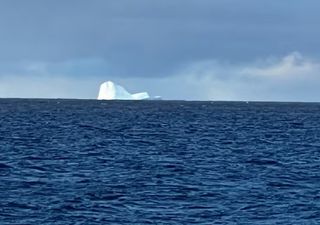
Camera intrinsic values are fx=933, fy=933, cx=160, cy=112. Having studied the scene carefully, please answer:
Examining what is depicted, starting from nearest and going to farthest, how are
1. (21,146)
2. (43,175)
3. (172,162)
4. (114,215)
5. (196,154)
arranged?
1. (114,215)
2. (43,175)
3. (172,162)
4. (196,154)
5. (21,146)

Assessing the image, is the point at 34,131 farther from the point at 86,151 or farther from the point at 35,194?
the point at 35,194

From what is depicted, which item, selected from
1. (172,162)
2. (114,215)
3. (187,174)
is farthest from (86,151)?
(114,215)

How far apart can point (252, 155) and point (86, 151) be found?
9135 mm

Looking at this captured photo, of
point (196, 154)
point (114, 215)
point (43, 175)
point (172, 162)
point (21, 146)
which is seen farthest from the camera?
point (21, 146)

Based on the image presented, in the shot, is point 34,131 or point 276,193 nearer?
point 276,193

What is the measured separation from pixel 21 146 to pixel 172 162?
12.6 meters

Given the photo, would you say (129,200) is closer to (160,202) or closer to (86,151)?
(160,202)

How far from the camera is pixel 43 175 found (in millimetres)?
37281

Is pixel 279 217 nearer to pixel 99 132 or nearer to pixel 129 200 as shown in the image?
pixel 129 200

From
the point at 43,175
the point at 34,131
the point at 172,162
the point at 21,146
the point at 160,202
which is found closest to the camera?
the point at 160,202

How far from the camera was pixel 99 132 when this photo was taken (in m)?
74.8

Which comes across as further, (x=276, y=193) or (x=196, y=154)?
(x=196, y=154)

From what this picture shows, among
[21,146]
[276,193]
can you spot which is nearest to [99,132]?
[21,146]

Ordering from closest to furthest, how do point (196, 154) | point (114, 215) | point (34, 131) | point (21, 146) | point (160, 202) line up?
point (114, 215)
point (160, 202)
point (196, 154)
point (21, 146)
point (34, 131)
